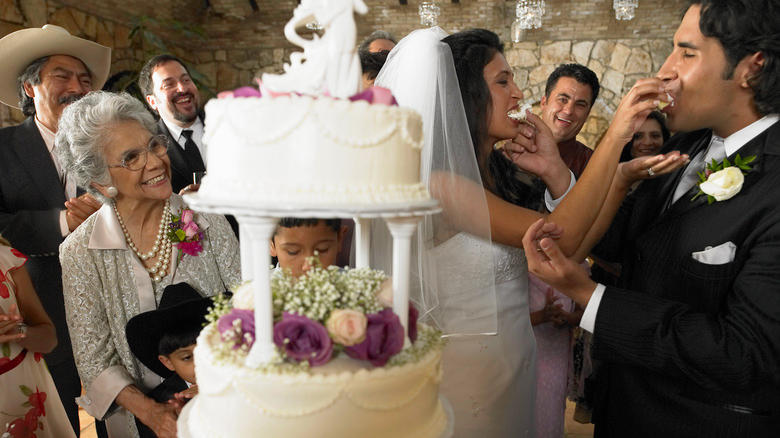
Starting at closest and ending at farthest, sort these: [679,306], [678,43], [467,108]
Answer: [679,306] → [678,43] → [467,108]

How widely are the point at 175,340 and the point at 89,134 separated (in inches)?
35.2

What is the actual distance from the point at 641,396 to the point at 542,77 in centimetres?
794

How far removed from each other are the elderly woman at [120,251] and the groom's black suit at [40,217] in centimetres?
97

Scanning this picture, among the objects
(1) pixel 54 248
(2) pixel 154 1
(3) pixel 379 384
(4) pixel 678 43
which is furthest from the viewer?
(2) pixel 154 1

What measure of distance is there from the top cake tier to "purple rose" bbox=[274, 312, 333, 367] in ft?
0.93

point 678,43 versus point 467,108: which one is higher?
point 678,43

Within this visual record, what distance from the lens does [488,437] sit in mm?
2205

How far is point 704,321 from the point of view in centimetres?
155

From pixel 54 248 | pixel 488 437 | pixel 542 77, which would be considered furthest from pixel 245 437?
pixel 542 77

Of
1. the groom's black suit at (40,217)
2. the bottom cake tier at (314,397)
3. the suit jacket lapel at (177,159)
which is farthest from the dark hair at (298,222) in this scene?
the suit jacket lapel at (177,159)

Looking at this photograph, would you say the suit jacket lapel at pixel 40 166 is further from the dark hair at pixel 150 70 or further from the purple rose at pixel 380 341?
the purple rose at pixel 380 341

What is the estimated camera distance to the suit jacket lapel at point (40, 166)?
2.97 meters

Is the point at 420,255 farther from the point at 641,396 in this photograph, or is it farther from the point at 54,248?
the point at 54,248

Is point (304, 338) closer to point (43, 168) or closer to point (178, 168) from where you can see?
point (43, 168)
